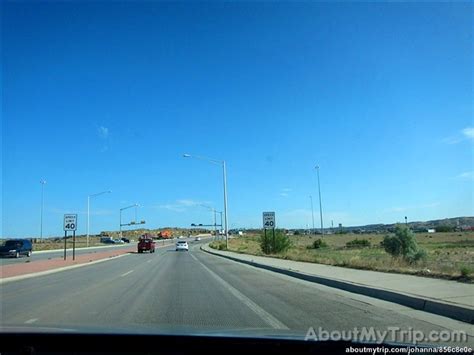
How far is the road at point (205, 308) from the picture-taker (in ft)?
32.6

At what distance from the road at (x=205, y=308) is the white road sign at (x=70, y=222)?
15698mm

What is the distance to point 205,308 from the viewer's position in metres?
12.8

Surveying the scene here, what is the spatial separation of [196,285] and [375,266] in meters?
7.90

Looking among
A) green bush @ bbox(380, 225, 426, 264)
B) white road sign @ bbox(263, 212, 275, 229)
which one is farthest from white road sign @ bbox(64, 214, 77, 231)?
green bush @ bbox(380, 225, 426, 264)

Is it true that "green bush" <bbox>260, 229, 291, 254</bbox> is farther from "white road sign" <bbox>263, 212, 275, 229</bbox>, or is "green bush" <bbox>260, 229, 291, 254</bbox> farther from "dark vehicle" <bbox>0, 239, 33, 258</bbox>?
"dark vehicle" <bbox>0, 239, 33, 258</bbox>

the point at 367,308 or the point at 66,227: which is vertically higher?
the point at 66,227

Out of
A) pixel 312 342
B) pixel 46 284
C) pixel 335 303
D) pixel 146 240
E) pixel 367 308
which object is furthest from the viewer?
pixel 146 240

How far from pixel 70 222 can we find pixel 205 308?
25527mm

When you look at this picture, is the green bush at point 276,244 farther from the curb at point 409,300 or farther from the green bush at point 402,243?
the curb at point 409,300

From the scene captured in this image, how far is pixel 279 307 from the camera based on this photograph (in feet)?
42.7

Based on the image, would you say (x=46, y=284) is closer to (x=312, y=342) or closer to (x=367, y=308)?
(x=367, y=308)

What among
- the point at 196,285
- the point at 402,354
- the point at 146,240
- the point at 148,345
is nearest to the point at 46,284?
the point at 196,285

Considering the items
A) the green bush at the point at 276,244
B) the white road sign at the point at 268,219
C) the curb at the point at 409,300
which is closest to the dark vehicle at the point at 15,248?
the green bush at the point at 276,244

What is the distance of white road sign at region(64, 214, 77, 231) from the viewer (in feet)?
118
